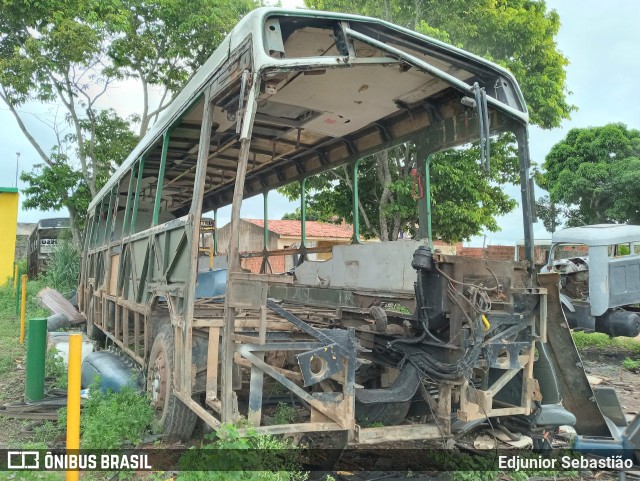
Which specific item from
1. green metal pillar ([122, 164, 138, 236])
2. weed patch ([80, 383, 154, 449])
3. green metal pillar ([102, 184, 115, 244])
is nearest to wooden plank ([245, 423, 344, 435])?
weed patch ([80, 383, 154, 449])

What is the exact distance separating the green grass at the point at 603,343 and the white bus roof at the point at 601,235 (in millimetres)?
2398

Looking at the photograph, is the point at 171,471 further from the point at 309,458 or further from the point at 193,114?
the point at 193,114

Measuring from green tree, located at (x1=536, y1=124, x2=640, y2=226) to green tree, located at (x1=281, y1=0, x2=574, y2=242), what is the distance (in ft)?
20.9

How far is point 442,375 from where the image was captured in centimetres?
366

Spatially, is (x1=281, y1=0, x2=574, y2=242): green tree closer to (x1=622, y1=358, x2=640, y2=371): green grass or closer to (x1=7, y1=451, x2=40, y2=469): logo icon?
(x1=622, y1=358, x2=640, y2=371): green grass

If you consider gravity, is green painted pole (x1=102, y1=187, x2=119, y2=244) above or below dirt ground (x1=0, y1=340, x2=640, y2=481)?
above

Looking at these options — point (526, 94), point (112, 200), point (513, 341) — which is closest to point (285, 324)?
point (513, 341)

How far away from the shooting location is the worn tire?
428 cm

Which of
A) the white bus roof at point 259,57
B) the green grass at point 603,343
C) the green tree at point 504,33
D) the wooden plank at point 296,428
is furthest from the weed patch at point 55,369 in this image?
the green tree at point 504,33

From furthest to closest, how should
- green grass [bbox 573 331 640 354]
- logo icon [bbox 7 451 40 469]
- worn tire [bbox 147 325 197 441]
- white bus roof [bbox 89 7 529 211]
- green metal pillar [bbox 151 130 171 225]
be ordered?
green grass [bbox 573 331 640 354] → green metal pillar [bbox 151 130 171 225] → worn tire [bbox 147 325 197 441] → logo icon [bbox 7 451 40 469] → white bus roof [bbox 89 7 529 211]

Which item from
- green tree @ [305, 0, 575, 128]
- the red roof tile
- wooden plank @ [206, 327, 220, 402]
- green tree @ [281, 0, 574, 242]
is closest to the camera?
wooden plank @ [206, 327, 220, 402]

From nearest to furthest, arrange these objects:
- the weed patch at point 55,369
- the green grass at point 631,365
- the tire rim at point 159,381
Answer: the tire rim at point 159,381 → the weed patch at point 55,369 → the green grass at point 631,365

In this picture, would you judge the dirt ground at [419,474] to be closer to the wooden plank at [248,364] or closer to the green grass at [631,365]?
the green grass at [631,365]

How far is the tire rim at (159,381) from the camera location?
4473mm
